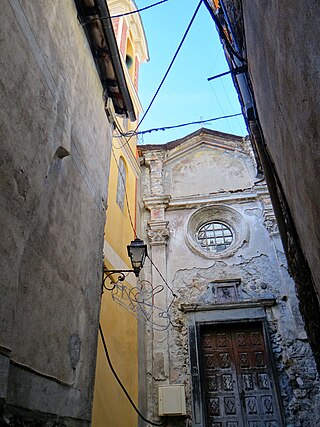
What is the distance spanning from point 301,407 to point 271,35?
7.19 m

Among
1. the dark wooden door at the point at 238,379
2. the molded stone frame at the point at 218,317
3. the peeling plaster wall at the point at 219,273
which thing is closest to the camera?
the dark wooden door at the point at 238,379

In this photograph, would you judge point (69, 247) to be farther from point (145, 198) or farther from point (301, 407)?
point (145, 198)

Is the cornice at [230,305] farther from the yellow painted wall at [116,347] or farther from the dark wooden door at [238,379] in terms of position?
the yellow painted wall at [116,347]

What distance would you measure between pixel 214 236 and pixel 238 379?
11.7ft

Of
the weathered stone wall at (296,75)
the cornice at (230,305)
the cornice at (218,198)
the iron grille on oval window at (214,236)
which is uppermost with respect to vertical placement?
the cornice at (218,198)

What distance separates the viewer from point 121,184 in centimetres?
867

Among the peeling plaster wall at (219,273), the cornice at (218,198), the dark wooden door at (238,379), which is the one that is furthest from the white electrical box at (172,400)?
the cornice at (218,198)

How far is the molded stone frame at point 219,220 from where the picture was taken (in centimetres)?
919

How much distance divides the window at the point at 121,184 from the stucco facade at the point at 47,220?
3789mm

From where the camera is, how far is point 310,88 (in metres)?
1.63

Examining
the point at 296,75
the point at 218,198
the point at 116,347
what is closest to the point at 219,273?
the point at 218,198

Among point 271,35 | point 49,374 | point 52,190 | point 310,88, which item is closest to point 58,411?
point 49,374

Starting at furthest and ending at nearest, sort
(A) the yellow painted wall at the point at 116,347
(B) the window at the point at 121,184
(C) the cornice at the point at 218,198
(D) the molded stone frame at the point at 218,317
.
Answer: (C) the cornice at the point at 218,198 → (B) the window at the point at 121,184 → (D) the molded stone frame at the point at 218,317 → (A) the yellow painted wall at the point at 116,347

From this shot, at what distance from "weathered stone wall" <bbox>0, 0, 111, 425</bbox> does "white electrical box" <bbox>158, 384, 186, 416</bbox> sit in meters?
4.45
